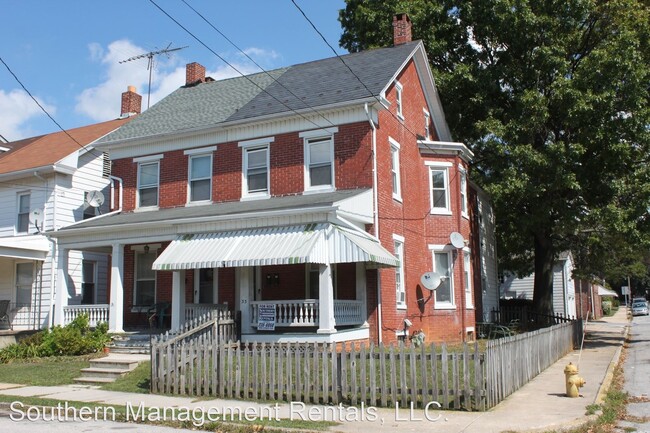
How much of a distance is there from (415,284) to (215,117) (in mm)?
8777

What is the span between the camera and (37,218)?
906 inches

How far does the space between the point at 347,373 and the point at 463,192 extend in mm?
14738

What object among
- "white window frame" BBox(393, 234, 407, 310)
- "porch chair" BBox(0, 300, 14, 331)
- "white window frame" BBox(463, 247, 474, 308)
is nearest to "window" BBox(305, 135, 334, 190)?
"white window frame" BBox(393, 234, 407, 310)

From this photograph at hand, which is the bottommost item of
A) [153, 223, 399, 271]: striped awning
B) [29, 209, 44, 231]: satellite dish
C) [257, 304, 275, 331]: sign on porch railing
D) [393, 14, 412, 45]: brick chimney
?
[257, 304, 275, 331]: sign on porch railing

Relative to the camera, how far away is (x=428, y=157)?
75.6 feet

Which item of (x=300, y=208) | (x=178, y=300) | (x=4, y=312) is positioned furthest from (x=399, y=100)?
(x=4, y=312)

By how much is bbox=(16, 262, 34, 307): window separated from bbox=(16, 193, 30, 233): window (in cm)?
139

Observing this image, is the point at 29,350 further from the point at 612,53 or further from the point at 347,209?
the point at 612,53

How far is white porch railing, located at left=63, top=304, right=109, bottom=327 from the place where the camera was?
63.5ft

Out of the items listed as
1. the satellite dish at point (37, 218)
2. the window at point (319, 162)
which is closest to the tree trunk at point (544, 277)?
the window at point (319, 162)

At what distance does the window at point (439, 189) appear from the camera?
22688 millimetres

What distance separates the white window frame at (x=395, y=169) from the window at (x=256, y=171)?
399 centimetres

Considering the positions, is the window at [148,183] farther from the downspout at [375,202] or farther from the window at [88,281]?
the downspout at [375,202]

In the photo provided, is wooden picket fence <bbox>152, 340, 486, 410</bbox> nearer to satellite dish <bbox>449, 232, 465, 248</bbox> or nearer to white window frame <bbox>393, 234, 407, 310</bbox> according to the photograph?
white window frame <bbox>393, 234, 407, 310</bbox>
